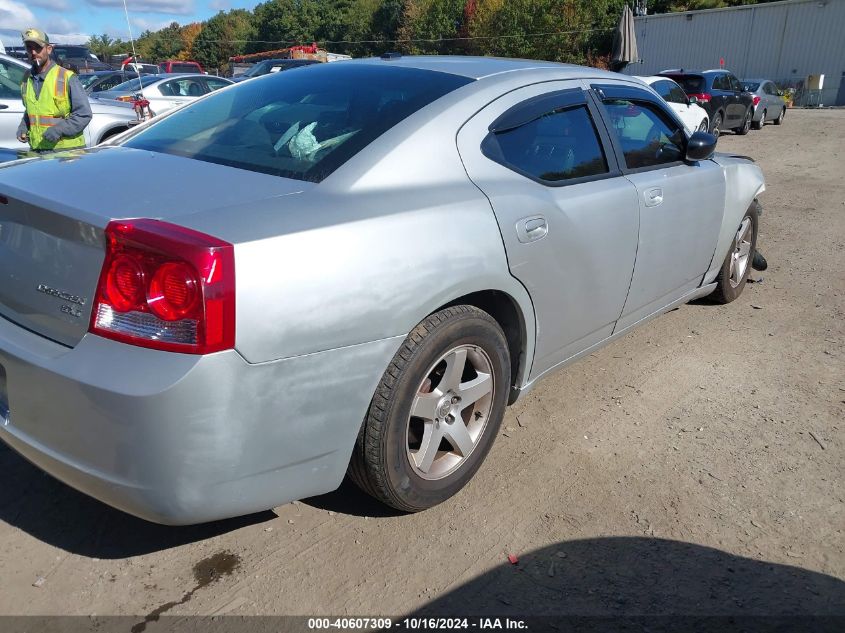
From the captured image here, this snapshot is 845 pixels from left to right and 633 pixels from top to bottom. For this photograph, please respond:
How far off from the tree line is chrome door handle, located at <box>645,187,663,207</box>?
17472 millimetres

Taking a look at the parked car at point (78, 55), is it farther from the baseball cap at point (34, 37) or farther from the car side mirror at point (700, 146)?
the car side mirror at point (700, 146)

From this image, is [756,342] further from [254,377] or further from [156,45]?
[156,45]

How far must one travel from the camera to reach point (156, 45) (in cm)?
9094

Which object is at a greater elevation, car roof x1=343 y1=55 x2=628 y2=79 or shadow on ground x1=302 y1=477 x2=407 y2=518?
car roof x1=343 y1=55 x2=628 y2=79

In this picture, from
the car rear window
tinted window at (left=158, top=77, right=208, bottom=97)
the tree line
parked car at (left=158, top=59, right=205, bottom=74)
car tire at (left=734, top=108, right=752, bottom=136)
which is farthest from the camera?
the tree line

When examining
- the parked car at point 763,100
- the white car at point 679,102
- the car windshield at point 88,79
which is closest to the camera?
the white car at point 679,102

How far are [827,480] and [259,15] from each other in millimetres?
105174

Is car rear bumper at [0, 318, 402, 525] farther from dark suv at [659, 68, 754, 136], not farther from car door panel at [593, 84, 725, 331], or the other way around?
dark suv at [659, 68, 754, 136]

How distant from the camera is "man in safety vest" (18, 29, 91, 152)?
5.43 meters

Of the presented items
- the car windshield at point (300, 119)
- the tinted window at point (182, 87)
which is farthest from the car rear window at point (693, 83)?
the car windshield at point (300, 119)

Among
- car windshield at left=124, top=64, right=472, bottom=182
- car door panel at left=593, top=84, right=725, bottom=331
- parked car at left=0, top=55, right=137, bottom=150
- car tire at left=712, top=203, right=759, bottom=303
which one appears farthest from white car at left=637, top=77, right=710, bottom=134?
car windshield at left=124, top=64, right=472, bottom=182

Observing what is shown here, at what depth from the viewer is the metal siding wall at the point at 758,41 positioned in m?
33.8

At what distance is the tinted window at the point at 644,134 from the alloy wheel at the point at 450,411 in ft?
4.88

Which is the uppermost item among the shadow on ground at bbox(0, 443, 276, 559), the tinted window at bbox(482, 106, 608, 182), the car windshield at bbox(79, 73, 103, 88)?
the tinted window at bbox(482, 106, 608, 182)
